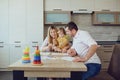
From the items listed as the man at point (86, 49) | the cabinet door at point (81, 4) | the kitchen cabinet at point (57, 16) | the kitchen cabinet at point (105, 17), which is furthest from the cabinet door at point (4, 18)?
the man at point (86, 49)

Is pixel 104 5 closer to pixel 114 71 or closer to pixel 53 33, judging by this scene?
pixel 53 33

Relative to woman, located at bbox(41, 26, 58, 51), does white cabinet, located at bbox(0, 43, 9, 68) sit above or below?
below

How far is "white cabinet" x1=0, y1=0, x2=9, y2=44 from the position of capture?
6.10 meters

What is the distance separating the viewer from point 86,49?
11.1 ft

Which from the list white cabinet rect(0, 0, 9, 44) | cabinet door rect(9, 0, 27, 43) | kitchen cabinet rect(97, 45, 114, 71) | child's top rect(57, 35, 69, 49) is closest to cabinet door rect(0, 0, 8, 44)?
white cabinet rect(0, 0, 9, 44)

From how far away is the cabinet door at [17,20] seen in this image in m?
6.08

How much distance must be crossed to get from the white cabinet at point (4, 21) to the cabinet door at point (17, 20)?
0.35 feet

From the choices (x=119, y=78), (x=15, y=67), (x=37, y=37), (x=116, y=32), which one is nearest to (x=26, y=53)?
(x=15, y=67)

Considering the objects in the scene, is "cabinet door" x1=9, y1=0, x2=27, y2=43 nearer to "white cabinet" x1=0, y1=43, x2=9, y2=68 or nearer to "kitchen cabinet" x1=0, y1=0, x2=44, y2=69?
"kitchen cabinet" x1=0, y1=0, x2=44, y2=69

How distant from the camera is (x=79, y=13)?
6.48 metres

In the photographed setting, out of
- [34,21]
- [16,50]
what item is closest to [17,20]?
[34,21]

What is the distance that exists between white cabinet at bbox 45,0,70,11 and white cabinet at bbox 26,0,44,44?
0.85 ft

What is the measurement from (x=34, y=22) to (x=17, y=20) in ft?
1.50

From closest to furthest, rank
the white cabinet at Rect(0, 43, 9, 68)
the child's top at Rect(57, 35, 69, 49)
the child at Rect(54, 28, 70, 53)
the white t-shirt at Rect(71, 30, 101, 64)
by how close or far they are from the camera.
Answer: the white t-shirt at Rect(71, 30, 101, 64) → the child at Rect(54, 28, 70, 53) → the child's top at Rect(57, 35, 69, 49) → the white cabinet at Rect(0, 43, 9, 68)
